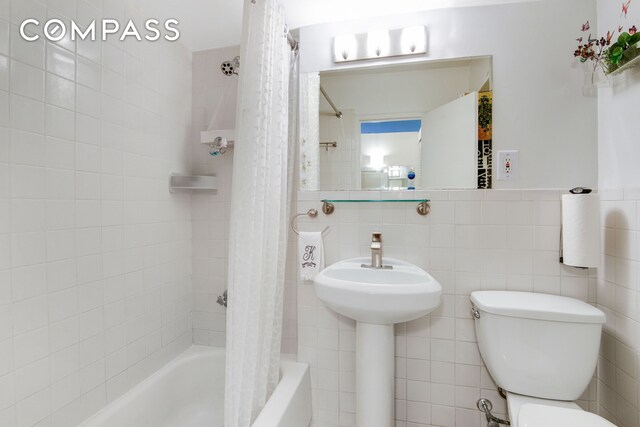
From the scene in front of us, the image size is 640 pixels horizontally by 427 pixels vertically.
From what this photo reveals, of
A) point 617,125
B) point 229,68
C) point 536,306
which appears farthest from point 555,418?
point 229,68

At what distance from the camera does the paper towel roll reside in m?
1.16

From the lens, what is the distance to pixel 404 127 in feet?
4.86

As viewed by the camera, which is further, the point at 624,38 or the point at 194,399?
the point at 194,399

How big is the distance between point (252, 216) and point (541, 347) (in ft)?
3.92

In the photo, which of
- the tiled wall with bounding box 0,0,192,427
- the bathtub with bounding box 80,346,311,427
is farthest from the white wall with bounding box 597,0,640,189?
the tiled wall with bounding box 0,0,192,427

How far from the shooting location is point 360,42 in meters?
1.52

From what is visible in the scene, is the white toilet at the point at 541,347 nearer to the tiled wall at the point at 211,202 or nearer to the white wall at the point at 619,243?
the white wall at the point at 619,243

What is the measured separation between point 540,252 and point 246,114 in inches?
53.7

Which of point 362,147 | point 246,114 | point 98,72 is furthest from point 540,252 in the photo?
point 98,72

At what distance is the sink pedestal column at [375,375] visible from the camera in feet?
4.09

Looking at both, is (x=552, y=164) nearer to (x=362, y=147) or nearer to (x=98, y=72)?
(x=362, y=147)

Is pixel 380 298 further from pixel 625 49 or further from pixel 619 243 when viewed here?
pixel 625 49

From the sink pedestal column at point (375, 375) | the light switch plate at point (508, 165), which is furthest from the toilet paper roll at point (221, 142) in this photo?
the light switch plate at point (508, 165)

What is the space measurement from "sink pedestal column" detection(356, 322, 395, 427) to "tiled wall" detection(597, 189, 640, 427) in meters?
0.84
